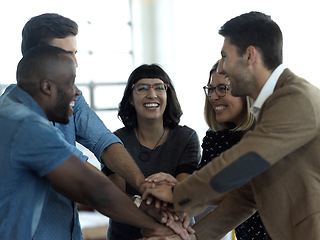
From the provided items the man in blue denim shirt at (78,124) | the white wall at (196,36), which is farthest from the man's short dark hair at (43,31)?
the white wall at (196,36)

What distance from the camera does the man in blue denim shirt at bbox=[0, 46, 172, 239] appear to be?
1.39 metres

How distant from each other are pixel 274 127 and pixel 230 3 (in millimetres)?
4651

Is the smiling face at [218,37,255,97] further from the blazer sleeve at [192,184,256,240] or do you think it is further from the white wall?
the white wall

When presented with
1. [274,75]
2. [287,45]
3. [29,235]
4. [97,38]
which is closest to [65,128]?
[29,235]

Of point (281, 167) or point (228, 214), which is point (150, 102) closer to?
point (228, 214)

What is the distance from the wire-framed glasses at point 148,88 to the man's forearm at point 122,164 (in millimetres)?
485

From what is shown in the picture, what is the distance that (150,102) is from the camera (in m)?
2.60

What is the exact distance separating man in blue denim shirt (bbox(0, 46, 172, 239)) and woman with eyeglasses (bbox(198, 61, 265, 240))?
81 cm

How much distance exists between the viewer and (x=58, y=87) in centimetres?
159

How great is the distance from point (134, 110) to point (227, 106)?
62cm

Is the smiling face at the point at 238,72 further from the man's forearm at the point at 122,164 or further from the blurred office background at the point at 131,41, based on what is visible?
the blurred office background at the point at 131,41

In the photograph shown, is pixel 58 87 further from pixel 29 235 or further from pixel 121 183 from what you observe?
pixel 121 183

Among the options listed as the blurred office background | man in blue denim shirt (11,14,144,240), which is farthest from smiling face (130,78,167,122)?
the blurred office background

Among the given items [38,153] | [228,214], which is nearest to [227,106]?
[228,214]
